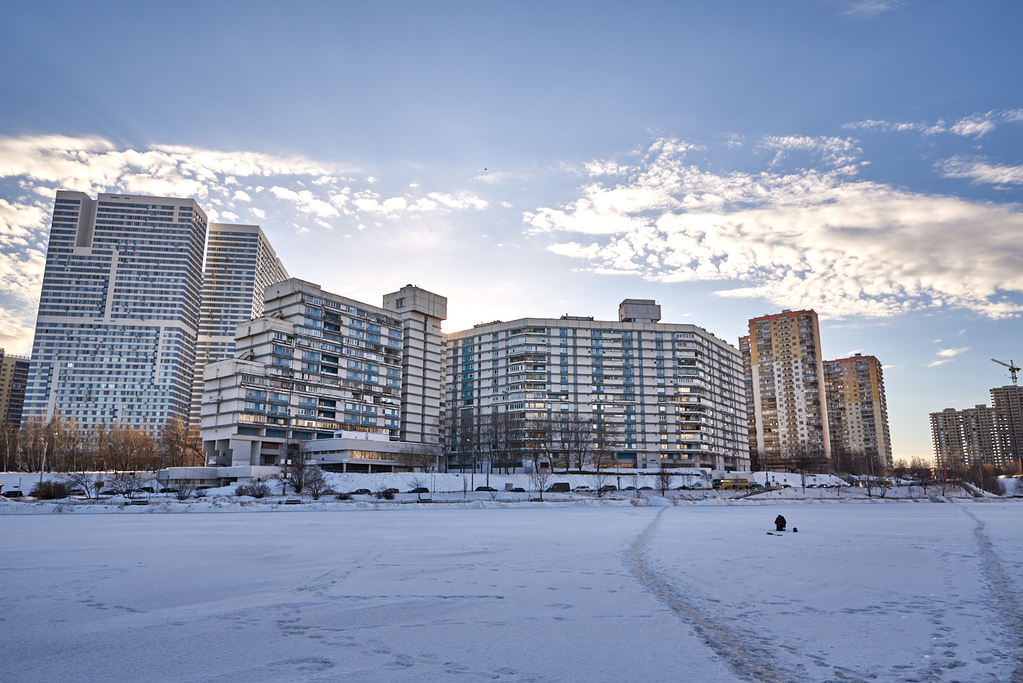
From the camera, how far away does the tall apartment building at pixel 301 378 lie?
123m

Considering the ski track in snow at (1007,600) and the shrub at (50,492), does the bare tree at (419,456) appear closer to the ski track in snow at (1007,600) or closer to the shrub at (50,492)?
the shrub at (50,492)

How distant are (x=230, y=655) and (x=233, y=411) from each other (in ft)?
401

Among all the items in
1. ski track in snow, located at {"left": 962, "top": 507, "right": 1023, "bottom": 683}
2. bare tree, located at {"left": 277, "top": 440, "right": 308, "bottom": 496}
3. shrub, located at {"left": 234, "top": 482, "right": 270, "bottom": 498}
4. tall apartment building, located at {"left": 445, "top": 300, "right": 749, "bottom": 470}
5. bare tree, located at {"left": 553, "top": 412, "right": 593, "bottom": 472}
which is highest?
tall apartment building, located at {"left": 445, "top": 300, "right": 749, "bottom": 470}

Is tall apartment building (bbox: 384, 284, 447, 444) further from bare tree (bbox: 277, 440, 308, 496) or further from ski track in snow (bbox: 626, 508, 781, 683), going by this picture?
ski track in snow (bbox: 626, 508, 781, 683)

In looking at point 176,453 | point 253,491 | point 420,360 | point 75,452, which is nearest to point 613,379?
point 420,360

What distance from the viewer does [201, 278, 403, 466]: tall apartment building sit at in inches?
4838

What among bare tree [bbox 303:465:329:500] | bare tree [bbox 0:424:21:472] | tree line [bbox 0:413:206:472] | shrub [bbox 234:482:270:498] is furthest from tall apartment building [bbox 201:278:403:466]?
shrub [bbox 234:482:270:498]

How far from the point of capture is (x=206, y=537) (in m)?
28.3

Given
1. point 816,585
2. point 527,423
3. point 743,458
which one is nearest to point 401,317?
point 527,423

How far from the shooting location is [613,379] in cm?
17038

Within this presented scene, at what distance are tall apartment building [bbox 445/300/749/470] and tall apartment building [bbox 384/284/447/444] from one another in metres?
15.5

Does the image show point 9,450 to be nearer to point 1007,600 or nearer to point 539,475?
point 539,475

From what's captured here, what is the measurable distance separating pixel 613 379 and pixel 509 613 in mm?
160495

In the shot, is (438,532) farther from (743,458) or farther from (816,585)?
(743,458)
